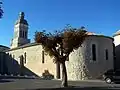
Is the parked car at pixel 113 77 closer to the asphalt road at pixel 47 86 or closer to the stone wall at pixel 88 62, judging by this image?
the asphalt road at pixel 47 86

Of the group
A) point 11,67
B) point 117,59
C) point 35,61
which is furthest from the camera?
point 11,67

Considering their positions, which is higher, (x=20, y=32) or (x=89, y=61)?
(x=20, y=32)

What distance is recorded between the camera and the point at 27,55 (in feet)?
206

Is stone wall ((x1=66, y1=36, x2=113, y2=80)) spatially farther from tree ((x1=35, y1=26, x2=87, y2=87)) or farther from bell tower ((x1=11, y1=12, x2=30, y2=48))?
bell tower ((x1=11, y1=12, x2=30, y2=48))

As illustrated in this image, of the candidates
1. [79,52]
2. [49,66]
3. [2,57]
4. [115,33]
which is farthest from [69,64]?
[2,57]

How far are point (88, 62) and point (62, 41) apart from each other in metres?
18.0

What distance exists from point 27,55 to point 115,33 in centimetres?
2024

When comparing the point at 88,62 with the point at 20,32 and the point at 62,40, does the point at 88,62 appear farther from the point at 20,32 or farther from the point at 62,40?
the point at 20,32

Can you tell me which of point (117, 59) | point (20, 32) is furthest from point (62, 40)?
point (20, 32)

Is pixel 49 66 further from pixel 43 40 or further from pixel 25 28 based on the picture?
pixel 25 28

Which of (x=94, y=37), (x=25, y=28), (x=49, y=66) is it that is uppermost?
(x=25, y=28)

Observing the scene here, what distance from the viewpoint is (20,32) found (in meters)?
85.9

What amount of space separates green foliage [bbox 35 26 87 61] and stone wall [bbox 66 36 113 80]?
56.0 ft

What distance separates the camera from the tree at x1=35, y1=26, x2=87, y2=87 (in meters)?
25.9
